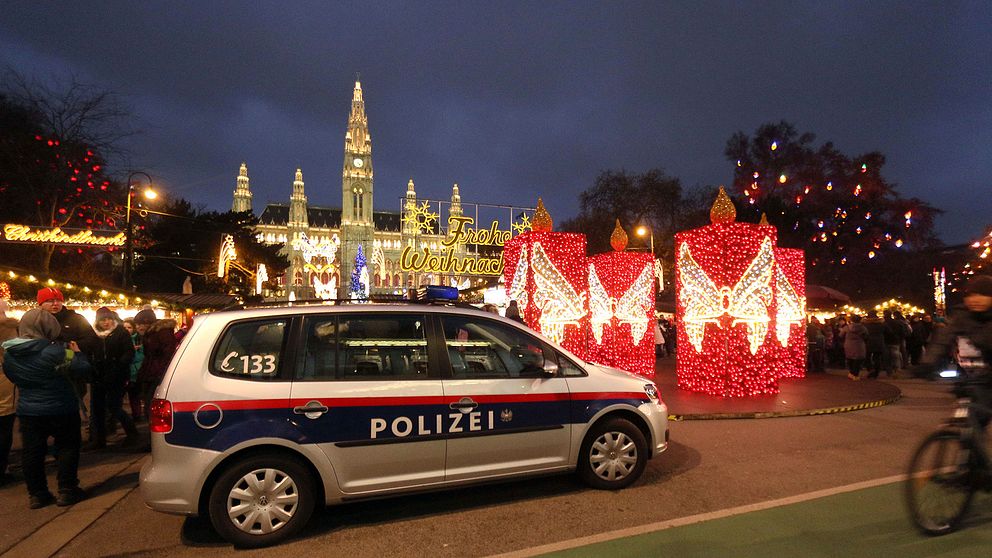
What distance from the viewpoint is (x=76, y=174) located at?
16.6 metres

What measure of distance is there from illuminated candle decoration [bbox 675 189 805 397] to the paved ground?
343cm

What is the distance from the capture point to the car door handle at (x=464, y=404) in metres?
4.09

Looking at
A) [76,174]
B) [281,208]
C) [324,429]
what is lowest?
[324,429]

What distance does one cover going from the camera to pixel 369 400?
388 cm

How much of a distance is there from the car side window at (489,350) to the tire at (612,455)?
0.81 metres

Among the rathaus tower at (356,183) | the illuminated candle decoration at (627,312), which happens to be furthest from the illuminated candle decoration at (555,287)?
the rathaus tower at (356,183)

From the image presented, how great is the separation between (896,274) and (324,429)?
1754 inches

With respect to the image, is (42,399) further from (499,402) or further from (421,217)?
(421,217)

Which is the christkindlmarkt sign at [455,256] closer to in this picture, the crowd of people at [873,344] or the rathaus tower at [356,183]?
the crowd of people at [873,344]

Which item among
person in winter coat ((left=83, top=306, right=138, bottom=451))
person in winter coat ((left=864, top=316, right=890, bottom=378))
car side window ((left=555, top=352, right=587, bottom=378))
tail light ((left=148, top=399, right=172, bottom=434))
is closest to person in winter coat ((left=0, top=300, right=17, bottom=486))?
person in winter coat ((left=83, top=306, right=138, bottom=451))

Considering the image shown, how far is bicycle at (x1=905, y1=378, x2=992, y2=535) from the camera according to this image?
340 centimetres

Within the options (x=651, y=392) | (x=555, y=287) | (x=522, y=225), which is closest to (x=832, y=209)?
(x=522, y=225)

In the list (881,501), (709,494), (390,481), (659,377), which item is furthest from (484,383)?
(659,377)

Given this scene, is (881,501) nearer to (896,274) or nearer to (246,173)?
(896,274)
